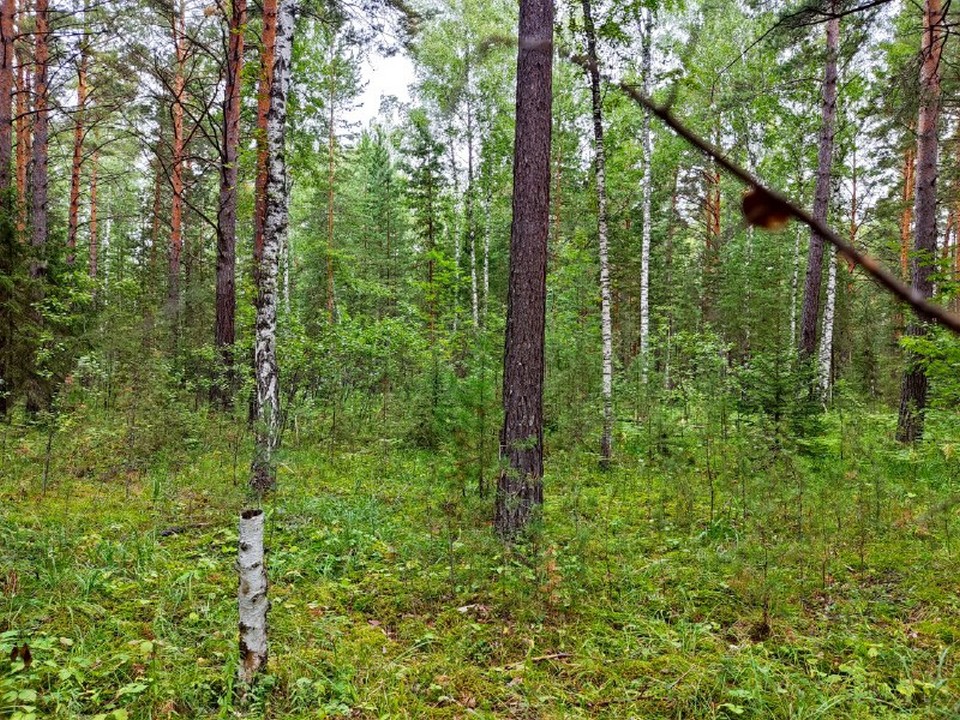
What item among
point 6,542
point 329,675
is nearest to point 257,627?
point 329,675

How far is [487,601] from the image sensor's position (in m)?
4.34

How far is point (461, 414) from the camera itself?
213 inches

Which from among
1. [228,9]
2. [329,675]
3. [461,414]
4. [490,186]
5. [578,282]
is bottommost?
[329,675]

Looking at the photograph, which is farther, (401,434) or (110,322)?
(110,322)

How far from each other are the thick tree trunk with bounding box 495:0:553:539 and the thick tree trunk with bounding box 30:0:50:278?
938cm

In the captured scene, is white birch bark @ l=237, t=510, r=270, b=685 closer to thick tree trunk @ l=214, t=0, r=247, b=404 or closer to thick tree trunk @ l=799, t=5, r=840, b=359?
thick tree trunk @ l=214, t=0, r=247, b=404

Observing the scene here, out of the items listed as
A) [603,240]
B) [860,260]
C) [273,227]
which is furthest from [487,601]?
[603,240]

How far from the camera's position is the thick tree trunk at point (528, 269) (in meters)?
5.23

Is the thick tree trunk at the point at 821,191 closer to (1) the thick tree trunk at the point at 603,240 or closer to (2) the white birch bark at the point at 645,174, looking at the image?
(2) the white birch bark at the point at 645,174

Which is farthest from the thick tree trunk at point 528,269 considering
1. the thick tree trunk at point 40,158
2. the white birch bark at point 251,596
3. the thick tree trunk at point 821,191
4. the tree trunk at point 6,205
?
the thick tree trunk at point 40,158

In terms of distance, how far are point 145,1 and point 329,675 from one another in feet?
40.0

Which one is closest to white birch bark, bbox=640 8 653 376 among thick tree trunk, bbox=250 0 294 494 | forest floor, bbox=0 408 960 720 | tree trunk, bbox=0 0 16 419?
forest floor, bbox=0 408 960 720

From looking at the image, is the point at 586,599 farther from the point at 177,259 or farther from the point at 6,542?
the point at 177,259

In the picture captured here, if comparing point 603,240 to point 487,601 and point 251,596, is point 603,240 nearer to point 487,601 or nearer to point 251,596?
point 487,601
